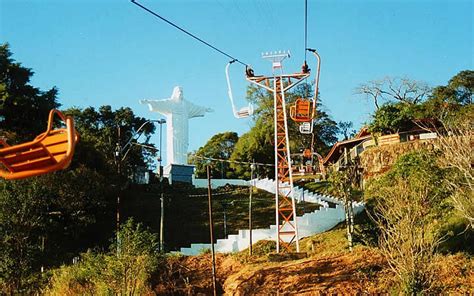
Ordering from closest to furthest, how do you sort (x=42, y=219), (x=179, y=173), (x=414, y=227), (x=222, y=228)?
1. (x=414, y=227)
2. (x=42, y=219)
3. (x=222, y=228)
4. (x=179, y=173)

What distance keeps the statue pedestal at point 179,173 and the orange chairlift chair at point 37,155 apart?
34.5 meters

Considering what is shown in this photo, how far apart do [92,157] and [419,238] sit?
1918cm

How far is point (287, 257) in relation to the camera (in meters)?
20.2

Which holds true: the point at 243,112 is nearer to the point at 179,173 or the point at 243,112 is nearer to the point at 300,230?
the point at 300,230

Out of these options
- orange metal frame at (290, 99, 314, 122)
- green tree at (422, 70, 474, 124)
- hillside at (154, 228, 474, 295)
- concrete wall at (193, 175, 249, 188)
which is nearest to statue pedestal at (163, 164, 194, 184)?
concrete wall at (193, 175, 249, 188)

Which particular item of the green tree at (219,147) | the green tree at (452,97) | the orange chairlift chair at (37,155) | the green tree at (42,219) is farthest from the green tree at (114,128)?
the orange chairlift chair at (37,155)

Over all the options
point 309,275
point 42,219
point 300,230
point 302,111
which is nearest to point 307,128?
point 302,111

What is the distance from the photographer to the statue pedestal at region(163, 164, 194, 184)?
41156mm

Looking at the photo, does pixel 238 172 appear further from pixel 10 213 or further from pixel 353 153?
pixel 10 213

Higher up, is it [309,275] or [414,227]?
[414,227]

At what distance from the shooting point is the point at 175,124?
4212cm

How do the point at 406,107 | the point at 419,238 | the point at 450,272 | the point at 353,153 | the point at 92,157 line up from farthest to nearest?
the point at 353,153 < the point at 406,107 < the point at 92,157 < the point at 450,272 < the point at 419,238

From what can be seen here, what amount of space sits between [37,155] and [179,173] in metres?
34.9

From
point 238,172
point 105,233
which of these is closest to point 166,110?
point 238,172
